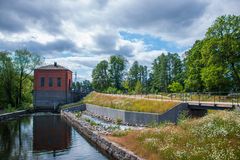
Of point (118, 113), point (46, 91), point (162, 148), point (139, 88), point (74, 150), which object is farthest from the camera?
point (139, 88)

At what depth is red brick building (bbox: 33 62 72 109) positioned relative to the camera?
228 ft

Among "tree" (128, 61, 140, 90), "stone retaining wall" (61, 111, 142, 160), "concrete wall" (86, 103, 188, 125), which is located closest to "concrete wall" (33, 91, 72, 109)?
"concrete wall" (86, 103, 188, 125)

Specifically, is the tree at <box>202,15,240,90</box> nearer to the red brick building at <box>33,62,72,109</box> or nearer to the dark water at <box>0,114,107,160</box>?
the dark water at <box>0,114,107,160</box>

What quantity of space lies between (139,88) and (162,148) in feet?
229

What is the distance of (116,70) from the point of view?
104375 mm

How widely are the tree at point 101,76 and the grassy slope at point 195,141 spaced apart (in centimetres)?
8256

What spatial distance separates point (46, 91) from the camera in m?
70.2

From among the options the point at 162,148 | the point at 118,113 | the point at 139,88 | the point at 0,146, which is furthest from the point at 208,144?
the point at 139,88

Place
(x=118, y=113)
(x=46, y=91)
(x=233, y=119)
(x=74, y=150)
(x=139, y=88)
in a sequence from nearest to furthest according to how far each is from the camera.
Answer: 1. (x=233, y=119)
2. (x=74, y=150)
3. (x=118, y=113)
4. (x=46, y=91)
5. (x=139, y=88)

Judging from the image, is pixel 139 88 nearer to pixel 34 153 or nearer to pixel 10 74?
pixel 10 74

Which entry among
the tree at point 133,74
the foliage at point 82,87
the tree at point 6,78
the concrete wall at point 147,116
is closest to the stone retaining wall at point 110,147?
the concrete wall at point 147,116

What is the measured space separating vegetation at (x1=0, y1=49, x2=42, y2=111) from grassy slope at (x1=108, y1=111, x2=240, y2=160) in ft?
152

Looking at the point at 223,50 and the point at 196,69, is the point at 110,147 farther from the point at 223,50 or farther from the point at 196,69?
the point at 196,69

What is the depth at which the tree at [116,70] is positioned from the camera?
104 meters
